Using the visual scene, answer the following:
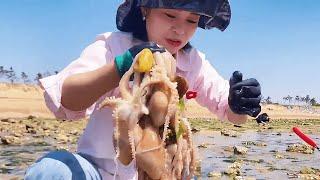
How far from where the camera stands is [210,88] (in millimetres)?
4594

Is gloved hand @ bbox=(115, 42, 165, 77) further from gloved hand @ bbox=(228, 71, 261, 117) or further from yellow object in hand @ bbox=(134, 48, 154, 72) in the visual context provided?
gloved hand @ bbox=(228, 71, 261, 117)

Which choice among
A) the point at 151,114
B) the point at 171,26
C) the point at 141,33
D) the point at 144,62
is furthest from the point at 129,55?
the point at 141,33

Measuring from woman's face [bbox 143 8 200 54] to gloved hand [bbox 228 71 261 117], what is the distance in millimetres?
504

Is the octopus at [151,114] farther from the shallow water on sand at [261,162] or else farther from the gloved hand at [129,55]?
the shallow water on sand at [261,162]

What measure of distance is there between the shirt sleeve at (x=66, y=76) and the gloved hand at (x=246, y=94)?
1.08 meters

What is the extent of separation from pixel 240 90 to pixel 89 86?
43.6 inches

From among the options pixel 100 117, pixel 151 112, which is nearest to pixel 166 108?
pixel 151 112

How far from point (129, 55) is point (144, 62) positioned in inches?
9.0

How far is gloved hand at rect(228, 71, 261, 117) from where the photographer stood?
342 centimetres

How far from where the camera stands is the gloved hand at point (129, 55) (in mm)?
2857

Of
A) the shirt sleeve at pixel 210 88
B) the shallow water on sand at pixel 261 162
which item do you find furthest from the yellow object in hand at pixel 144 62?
the shallow water on sand at pixel 261 162

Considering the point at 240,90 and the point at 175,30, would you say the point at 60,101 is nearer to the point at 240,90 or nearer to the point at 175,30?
the point at 175,30

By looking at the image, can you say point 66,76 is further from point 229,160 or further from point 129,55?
point 229,160

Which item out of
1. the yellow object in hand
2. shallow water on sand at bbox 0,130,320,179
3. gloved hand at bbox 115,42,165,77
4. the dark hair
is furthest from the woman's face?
shallow water on sand at bbox 0,130,320,179
